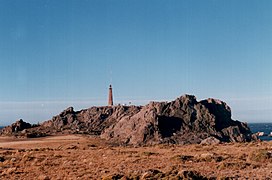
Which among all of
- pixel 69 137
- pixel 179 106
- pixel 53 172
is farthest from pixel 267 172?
pixel 69 137

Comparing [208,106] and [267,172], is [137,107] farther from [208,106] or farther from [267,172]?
[267,172]

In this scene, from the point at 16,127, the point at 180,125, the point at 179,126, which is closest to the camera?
the point at 179,126

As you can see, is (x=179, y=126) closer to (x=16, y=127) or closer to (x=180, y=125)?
(x=180, y=125)

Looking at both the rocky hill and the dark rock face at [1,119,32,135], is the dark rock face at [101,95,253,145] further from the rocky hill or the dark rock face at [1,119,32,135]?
the dark rock face at [1,119,32,135]

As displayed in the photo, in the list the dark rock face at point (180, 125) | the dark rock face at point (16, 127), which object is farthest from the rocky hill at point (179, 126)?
the dark rock face at point (16, 127)

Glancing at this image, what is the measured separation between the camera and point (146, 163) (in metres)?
27.8

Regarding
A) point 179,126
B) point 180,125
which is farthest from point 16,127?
point 180,125

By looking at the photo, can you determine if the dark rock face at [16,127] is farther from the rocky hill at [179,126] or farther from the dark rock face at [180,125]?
the dark rock face at [180,125]

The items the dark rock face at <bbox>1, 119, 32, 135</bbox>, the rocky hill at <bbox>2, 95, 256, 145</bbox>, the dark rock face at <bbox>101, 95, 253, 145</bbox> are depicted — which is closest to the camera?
the rocky hill at <bbox>2, 95, 256, 145</bbox>

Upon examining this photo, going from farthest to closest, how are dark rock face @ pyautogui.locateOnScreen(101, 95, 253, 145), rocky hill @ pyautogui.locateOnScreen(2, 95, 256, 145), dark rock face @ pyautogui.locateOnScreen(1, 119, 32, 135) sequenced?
1. dark rock face @ pyautogui.locateOnScreen(1, 119, 32, 135)
2. dark rock face @ pyautogui.locateOnScreen(101, 95, 253, 145)
3. rocky hill @ pyautogui.locateOnScreen(2, 95, 256, 145)

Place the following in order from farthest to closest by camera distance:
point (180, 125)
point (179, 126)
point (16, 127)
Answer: point (16, 127)
point (180, 125)
point (179, 126)

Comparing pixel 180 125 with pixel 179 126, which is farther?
pixel 180 125

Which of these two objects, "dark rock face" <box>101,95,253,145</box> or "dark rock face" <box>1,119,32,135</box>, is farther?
"dark rock face" <box>1,119,32,135</box>

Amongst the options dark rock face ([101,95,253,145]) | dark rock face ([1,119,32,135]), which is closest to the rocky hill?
dark rock face ([101,95,253,145])
